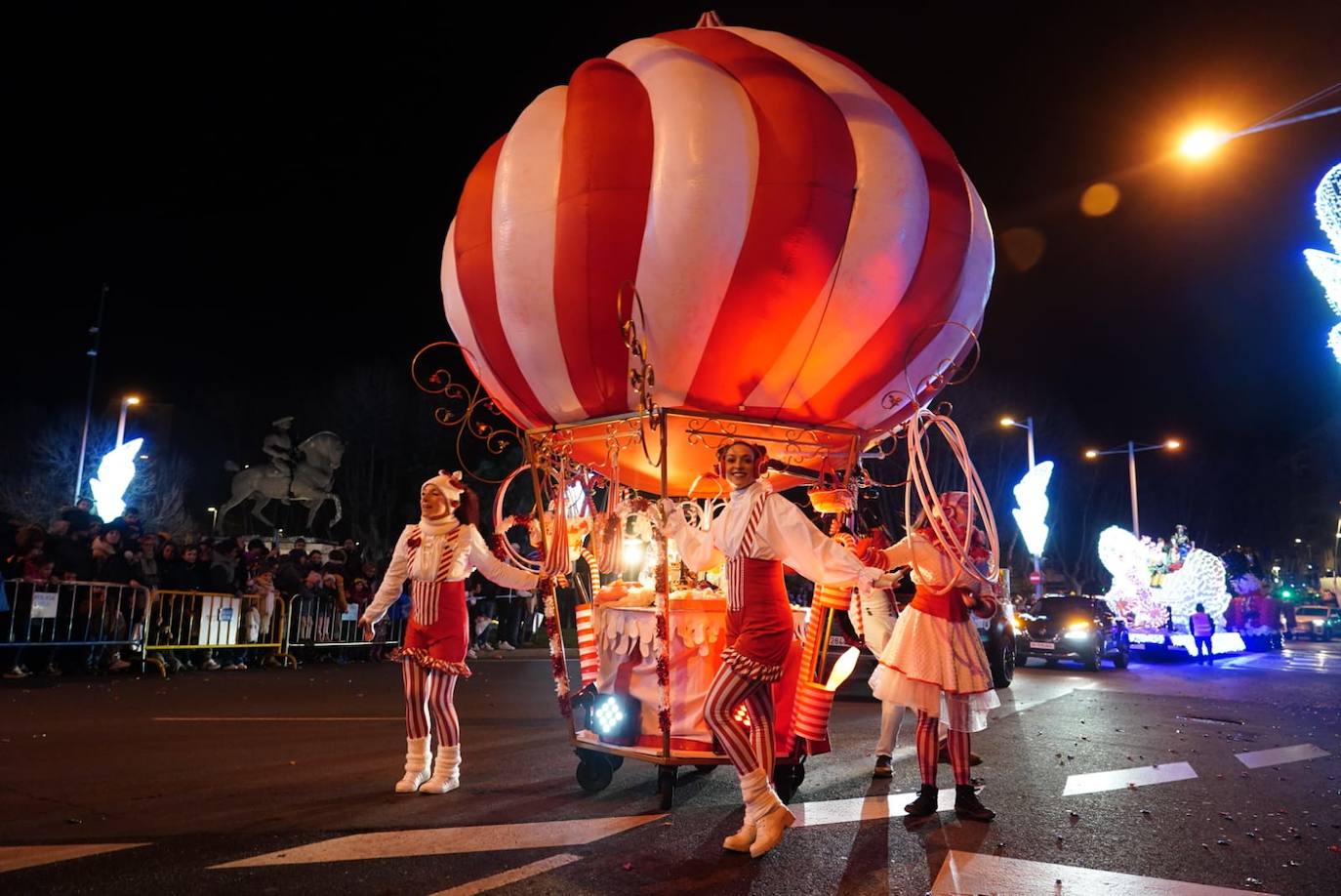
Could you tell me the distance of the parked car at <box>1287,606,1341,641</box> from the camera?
39.1 meters

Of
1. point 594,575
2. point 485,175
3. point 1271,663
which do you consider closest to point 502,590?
point 594,575

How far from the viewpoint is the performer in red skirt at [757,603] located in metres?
4.69

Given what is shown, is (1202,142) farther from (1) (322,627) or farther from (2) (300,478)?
(2) (300,478)

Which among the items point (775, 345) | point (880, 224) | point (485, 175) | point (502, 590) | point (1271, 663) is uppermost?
point (485, 175)

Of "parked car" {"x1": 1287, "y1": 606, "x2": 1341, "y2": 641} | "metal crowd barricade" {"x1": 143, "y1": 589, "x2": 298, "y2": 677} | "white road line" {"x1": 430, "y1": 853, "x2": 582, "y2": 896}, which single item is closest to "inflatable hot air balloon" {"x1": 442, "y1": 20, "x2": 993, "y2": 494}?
"white road line" {"x1": 430, "y1": 853, "x2": 582, "y2": 896}

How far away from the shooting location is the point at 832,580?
4.75 meters

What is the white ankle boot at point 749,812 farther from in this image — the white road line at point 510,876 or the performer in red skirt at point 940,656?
the performer in red skirt at point 940,656

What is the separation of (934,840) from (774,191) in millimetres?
3631

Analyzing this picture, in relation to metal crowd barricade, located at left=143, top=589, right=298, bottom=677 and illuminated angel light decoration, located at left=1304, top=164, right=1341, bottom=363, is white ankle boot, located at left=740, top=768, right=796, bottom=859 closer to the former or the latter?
metal crowd barricade, located at left=143, top=589, right=298, bottom=677

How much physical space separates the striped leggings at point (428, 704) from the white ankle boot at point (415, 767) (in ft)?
0.17

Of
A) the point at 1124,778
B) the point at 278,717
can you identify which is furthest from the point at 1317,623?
the point at 278,717

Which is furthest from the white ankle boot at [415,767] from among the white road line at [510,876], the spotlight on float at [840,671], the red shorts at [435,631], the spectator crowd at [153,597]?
the spectator crowd at [153,597]

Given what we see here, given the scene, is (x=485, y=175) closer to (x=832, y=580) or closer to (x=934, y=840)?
(x=832, y=580)

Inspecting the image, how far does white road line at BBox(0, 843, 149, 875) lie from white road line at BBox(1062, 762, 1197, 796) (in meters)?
5.50
